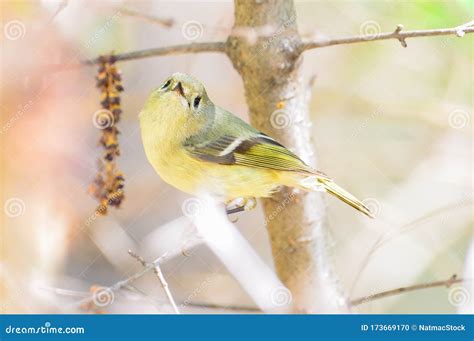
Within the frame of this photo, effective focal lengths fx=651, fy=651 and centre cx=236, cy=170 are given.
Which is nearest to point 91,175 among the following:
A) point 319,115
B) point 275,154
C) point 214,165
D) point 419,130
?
point 214,165

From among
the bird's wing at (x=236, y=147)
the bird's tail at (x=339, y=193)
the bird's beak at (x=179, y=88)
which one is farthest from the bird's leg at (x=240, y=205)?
the bird's beak at (x=179, y=88)

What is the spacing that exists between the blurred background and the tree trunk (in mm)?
93

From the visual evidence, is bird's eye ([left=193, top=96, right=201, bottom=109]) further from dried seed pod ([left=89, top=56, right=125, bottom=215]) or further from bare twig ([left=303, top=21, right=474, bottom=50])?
bare twig ([left=303, top=21, right=474, bottom=50])

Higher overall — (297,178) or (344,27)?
(344,27)

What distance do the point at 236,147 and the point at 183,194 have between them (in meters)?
0.40

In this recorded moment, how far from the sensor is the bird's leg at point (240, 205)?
6.06 feet

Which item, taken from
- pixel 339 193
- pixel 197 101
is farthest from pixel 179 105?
pixel 339 193

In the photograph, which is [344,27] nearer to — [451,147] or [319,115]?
[319,115]

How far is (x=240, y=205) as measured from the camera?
74.2 inches

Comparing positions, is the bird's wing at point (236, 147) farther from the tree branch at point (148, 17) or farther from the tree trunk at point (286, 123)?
the tree branch at point (148, 17)

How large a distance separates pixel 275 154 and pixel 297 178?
9 cm

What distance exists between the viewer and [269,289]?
6.39 ft

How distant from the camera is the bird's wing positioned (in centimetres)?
178

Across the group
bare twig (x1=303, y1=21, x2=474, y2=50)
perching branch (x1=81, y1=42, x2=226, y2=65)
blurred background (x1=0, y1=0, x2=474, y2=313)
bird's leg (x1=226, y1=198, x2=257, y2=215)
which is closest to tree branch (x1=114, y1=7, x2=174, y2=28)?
blurred background (x1=0, y1=0, x2=474, y2=313)
